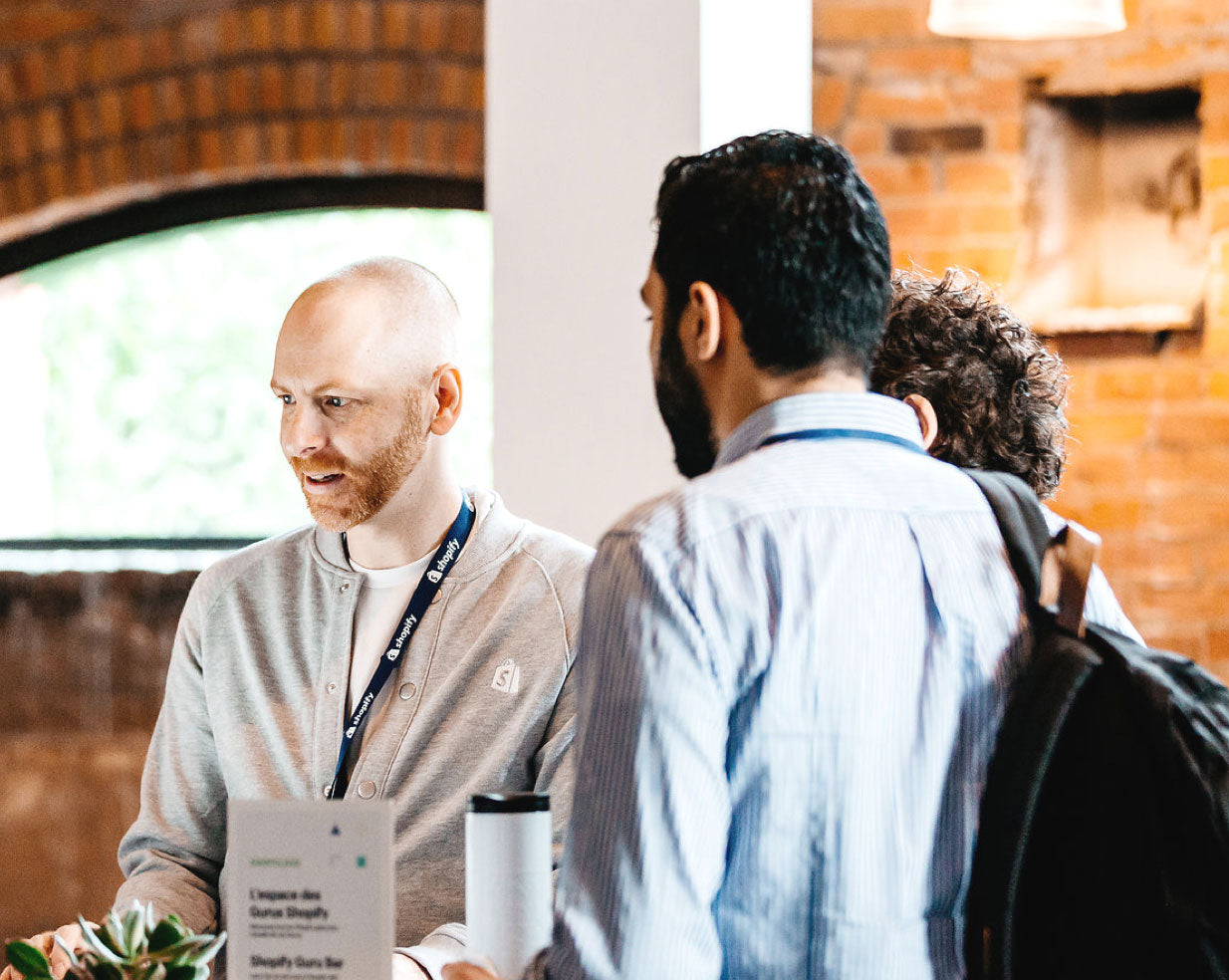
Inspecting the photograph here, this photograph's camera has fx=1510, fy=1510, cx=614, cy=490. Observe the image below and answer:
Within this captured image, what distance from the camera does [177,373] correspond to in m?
4.10

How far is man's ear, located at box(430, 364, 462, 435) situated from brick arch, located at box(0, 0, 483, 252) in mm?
2143

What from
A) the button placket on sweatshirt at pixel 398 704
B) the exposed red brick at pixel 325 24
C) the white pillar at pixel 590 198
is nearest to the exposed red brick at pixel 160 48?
the exposed red brick at pixel 325 24

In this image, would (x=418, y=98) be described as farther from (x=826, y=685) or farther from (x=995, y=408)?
(x=826, y=685)

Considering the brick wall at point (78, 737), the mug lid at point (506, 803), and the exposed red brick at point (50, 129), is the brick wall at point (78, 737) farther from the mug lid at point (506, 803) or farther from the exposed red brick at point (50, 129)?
the mug lid at point (506, 803)

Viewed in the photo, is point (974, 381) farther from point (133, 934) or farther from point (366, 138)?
point (366, 138)

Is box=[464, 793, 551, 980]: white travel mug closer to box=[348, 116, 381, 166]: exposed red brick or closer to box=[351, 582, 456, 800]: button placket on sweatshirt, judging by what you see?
box=[351, 582, 456, 800]: button placket on sweatshirt

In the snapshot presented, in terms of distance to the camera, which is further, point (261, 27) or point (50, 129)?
point (50, 129)

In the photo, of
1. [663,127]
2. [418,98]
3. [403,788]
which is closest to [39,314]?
[418,98]

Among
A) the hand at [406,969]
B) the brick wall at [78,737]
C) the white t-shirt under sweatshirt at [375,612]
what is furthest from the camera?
the brick wall at [78,737]

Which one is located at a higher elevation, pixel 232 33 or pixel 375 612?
pixel 232 33

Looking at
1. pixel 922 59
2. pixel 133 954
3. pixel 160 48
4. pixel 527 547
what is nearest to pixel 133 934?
pixel 133 954

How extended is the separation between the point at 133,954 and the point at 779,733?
54 centimetres

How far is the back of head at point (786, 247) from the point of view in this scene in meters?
1.09

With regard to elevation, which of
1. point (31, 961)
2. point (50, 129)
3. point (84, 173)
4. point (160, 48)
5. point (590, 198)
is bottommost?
point (31, 961)
